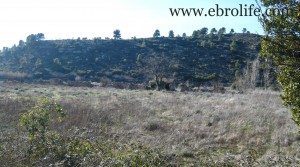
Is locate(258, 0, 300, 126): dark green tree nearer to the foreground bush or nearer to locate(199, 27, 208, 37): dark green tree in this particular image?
the foreground bush

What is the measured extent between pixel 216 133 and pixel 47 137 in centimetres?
580

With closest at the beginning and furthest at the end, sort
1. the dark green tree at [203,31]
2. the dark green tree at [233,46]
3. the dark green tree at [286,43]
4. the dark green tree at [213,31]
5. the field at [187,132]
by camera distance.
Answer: the dark green tree at [286,43] < the field at [187,132] < the dark green tree at [233,46] < the dark green tree at [203,31] < the dark green tree at [213,31]

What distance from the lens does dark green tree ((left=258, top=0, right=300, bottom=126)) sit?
5.53 meters

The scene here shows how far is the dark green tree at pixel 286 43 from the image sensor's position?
5.53m

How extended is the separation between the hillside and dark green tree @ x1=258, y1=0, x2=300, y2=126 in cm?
3680

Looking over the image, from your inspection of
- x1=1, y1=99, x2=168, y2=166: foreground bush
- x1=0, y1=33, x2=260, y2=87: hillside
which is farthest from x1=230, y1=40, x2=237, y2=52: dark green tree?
x1=1, y1=99, x2=168, y2=166: foreground bush

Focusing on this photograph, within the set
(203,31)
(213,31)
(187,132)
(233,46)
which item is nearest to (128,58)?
(233,46)

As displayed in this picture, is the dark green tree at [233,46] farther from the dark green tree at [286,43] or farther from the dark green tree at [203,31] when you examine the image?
the dark green tree at [286,43]

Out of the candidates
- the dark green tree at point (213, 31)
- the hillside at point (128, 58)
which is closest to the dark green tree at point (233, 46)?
the hillside at point (128, 58)

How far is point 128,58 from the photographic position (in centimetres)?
5866

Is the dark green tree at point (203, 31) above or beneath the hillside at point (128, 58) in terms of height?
above

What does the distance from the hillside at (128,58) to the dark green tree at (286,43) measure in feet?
121

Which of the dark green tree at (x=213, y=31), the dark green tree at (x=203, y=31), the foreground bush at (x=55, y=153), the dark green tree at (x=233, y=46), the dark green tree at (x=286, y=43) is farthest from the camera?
the dark green tree at (x=213, y=31)

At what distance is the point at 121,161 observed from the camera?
5836mm
